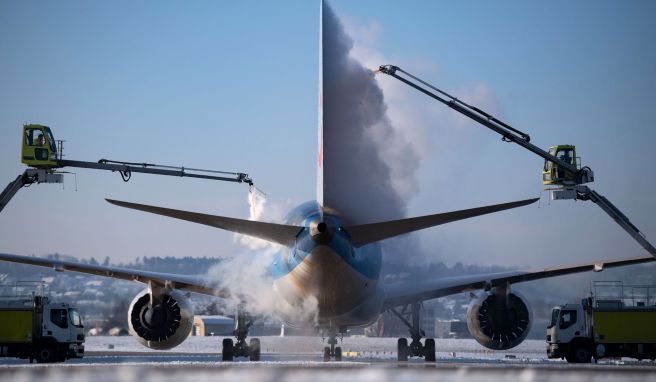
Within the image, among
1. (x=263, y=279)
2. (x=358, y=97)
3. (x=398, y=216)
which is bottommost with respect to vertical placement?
(x=263, y=279)

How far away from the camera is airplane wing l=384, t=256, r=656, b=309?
47062 mm

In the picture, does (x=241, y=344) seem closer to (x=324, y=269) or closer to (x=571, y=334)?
(x=324, y=269)

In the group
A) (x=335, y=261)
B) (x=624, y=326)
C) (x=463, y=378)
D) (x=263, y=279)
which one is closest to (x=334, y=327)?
(x=263, y=279)

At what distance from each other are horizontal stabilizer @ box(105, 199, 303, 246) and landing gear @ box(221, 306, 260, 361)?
11645 millimetres

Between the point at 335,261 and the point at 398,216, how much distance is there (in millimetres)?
6799

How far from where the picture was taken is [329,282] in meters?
36.3

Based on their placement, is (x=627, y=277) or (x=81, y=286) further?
(x=81, y=286)

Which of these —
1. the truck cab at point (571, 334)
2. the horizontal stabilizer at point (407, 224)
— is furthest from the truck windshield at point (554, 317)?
the horizontal stabilizer at point (407, 224)

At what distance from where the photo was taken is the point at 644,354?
44281mm

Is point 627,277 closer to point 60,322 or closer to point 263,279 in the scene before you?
point 263,279

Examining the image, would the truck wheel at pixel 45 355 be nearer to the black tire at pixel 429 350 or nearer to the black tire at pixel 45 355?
the black tire at pixel 45 355

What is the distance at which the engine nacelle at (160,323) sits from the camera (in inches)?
1859

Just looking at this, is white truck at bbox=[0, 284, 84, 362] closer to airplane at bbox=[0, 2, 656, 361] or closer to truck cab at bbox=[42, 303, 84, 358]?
truck cab at bbox=[42, 303, 84, 358]

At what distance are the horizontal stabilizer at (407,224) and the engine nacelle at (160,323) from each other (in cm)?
1521
